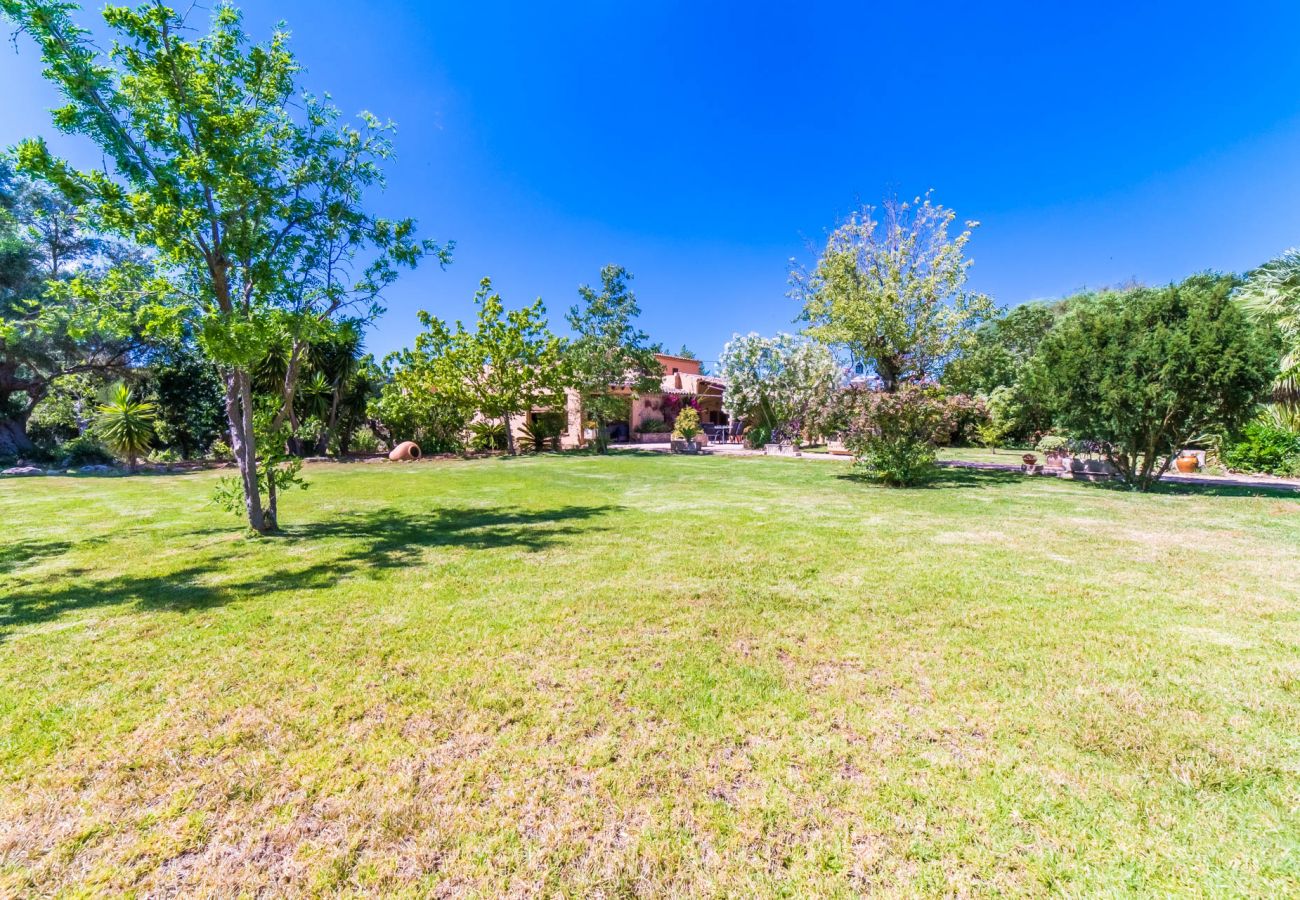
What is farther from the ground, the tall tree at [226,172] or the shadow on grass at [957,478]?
the tall tree at [226,172]

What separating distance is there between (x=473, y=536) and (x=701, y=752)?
17.5ft

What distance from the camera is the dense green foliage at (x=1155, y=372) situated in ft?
30.3

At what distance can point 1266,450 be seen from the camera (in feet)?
47.5

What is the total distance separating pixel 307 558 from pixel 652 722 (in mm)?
5095

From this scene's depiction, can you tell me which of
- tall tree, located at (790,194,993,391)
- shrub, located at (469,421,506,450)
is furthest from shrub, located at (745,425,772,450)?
shrub, located at (469,421,506,450)

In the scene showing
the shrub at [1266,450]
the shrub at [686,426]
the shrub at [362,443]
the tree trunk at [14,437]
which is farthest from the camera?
the shrub at [686,426]

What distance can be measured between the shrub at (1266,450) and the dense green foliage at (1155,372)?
624 centimetres

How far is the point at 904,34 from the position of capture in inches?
472

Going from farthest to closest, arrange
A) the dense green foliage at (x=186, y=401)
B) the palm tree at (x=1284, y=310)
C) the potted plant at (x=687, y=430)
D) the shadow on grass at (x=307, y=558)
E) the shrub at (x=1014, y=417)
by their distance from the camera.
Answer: the potted plant at (x=687, y=430) → the shrub at (x=1014, y=417) → the dense green foliage at (x=186, y=401) → the palm tree at (x=1284, y=310) → the shadow on grass at (x=307, y=558)

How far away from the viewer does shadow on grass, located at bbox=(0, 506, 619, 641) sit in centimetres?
446

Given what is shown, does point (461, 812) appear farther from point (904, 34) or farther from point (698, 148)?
point (698, 148)

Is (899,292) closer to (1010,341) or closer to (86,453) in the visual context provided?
(86,453)

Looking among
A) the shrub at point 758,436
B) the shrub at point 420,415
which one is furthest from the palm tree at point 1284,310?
the shrub at point 420,415

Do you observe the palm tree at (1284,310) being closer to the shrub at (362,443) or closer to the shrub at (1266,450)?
the shrub at (1266,450)
